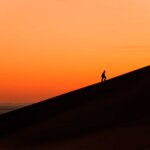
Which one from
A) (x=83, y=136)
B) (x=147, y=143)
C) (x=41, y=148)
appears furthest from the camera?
(x=83, y=136)

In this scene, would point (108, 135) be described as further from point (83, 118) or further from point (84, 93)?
point (84, 93)

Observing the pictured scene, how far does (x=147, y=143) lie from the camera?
10281mm

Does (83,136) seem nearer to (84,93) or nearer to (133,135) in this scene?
(133,135)

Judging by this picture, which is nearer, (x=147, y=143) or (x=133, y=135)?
(x=147, y=143)

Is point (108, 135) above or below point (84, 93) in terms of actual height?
below

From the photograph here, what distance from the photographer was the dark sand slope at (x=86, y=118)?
1373 centimetres

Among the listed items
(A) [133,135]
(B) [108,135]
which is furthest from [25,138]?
(A) [133,135]

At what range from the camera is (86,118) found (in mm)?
17188

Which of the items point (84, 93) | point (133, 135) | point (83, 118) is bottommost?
point (133, 135)

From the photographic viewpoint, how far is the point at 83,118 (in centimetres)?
1723

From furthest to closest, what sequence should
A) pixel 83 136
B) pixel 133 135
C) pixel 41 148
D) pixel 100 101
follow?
pixel 100 101, pixel 83 136, pixel 41 148, pixel 133 135

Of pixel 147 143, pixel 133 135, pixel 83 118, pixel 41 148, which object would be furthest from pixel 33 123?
pixel 147 143

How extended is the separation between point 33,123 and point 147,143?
795cm

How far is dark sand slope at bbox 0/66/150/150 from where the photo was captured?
13727 millimetres
